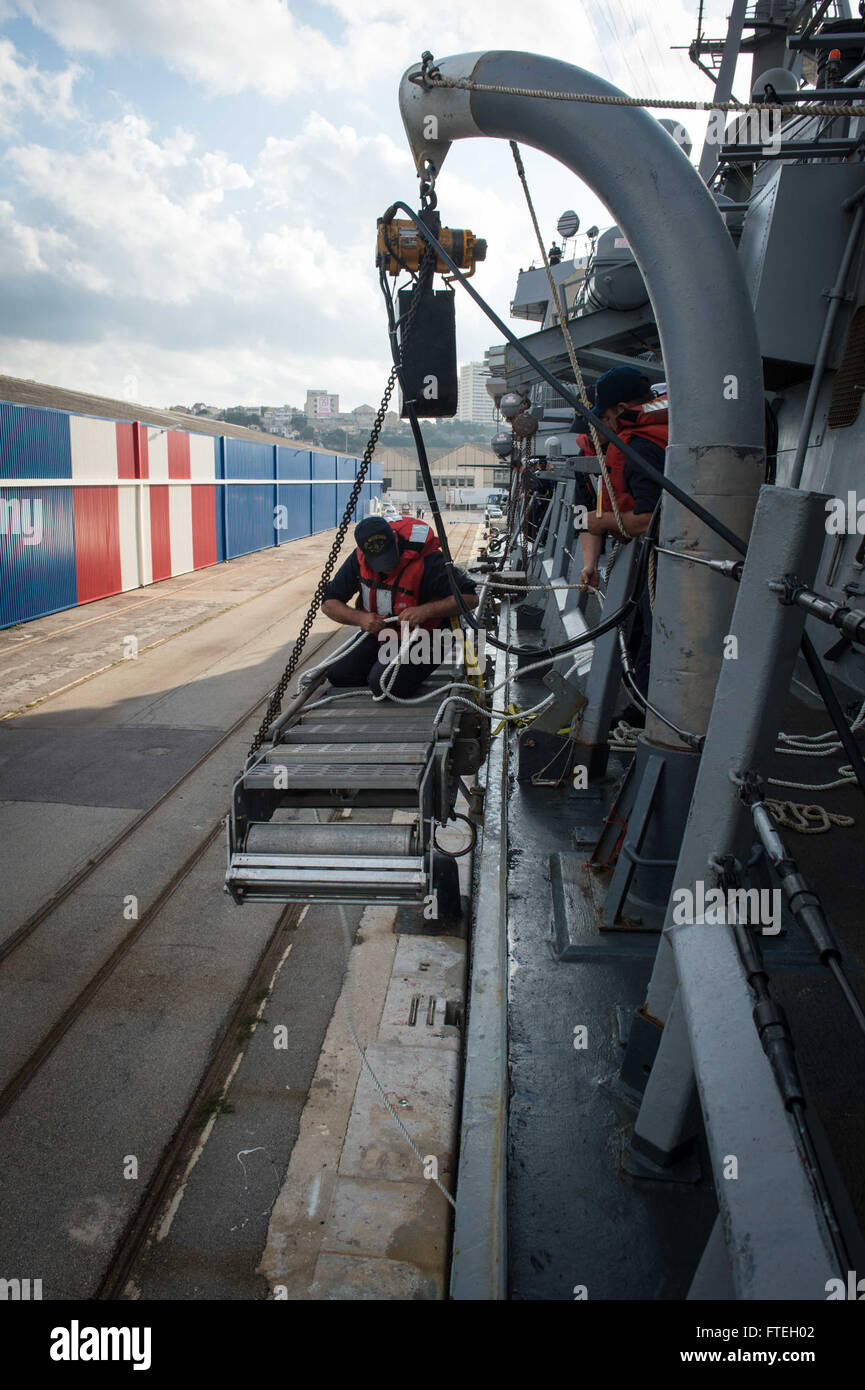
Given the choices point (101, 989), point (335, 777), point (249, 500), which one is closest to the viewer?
point (335, 777)

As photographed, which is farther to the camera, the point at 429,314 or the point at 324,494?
the point at 324,494

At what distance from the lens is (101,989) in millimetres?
4723

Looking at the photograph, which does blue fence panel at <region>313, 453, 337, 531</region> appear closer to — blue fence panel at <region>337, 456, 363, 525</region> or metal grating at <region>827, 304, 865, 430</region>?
blue fence panel at <region>337, 456, 363, 525</region>

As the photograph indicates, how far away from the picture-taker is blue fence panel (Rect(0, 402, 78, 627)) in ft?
49.1

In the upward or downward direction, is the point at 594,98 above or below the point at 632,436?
above

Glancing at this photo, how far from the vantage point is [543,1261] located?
2574 millimetres

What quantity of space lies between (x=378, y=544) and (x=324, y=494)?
1480 inches

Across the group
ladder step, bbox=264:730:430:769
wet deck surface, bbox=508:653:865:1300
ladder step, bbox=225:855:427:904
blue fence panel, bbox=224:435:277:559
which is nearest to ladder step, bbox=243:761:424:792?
ladder step, bbox=264:730:430:769

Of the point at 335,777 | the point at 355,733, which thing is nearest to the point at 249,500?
the point at 355,733

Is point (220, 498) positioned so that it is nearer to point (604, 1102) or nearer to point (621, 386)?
point (621, 386)

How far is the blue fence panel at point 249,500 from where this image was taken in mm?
26875
